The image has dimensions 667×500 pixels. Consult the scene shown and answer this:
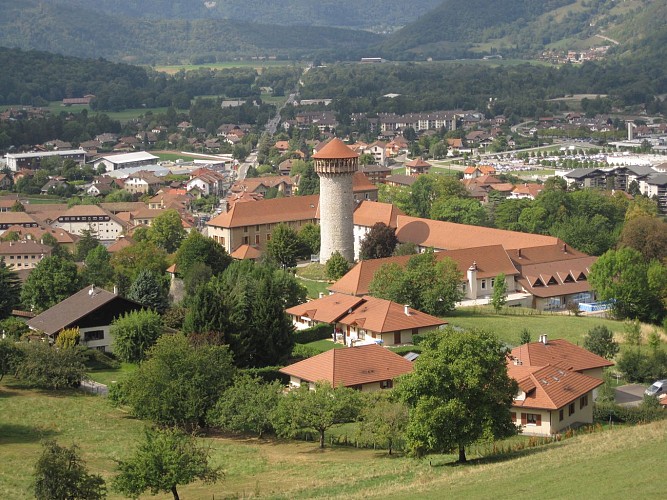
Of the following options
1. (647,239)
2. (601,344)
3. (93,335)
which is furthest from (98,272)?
(647,239)

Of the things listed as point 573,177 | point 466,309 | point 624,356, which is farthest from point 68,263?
point 573,177

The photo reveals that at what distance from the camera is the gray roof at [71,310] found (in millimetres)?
39278

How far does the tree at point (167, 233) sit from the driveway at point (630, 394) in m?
33.3

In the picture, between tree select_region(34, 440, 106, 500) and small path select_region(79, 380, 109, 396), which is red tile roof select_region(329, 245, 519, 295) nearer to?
small path select_region(79, 380, 109, 396)

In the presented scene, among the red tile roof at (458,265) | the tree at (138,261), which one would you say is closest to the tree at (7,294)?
the tree at (138,261)

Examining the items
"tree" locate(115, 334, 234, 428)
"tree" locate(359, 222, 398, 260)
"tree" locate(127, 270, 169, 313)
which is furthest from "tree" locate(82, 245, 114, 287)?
"tree" locate(115, 334, 234, 428)

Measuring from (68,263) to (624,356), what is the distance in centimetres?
2127

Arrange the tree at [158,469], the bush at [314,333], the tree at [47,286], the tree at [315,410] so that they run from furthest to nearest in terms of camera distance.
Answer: the tree at [47,286], the bush at [314,333], the tree at [315,410], the tree at [158,469]

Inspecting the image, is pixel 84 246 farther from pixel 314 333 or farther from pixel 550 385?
pixel 550 385

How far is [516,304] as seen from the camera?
156 ft

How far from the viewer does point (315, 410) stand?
1134 inches

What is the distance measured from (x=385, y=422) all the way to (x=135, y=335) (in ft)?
40.9

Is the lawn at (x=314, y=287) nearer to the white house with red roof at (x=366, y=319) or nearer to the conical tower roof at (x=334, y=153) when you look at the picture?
the conical tower roof at (x=334, y=153)

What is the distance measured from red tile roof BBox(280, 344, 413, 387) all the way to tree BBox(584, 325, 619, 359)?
6.58m
